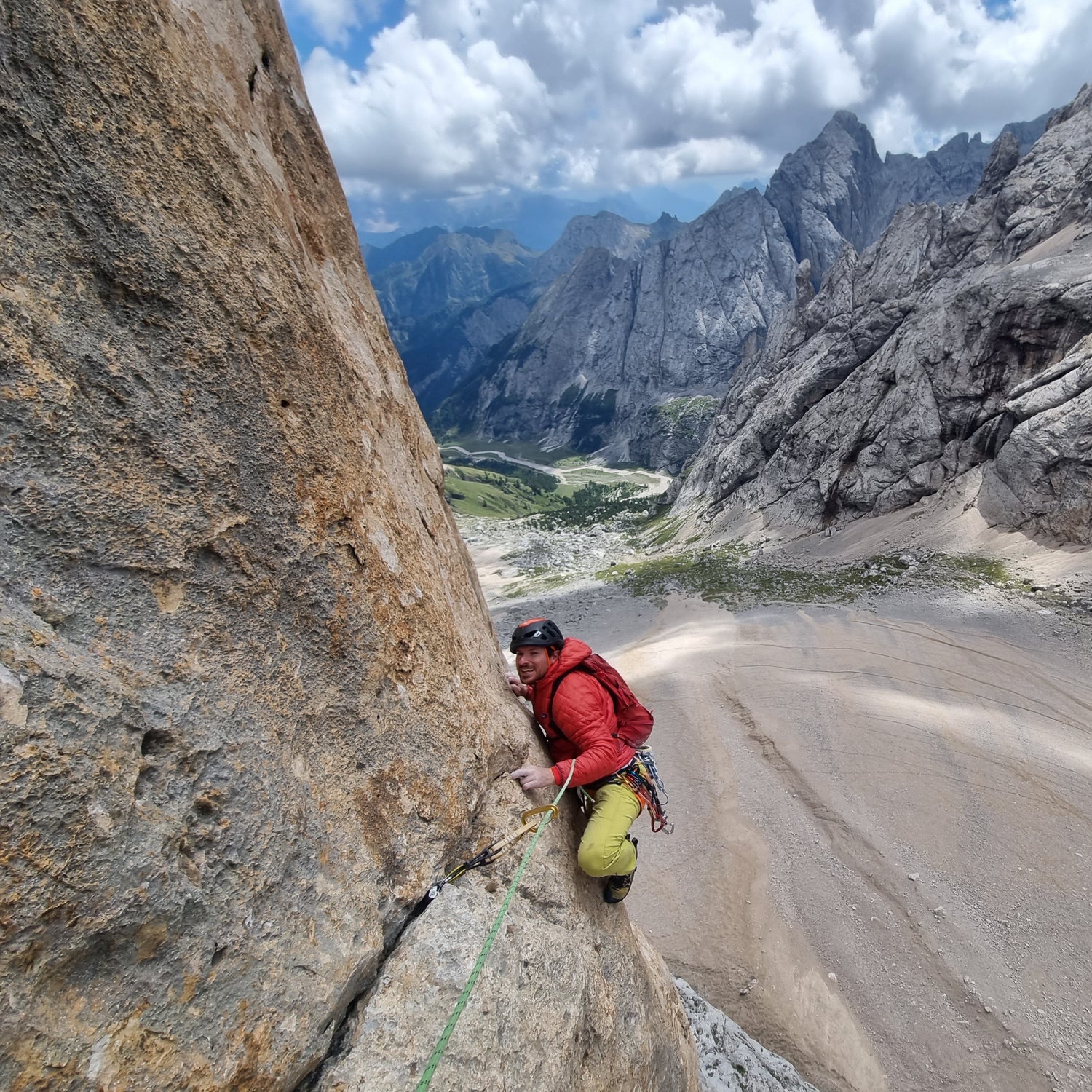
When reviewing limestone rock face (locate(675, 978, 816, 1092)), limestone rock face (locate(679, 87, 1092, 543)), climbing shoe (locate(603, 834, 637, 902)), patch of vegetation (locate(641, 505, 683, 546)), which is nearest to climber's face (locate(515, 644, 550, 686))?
climbing shoe (locate(603, 834, 637, 902))

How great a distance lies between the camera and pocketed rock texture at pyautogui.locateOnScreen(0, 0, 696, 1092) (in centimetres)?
306

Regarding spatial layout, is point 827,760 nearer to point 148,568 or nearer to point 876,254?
point 148,568

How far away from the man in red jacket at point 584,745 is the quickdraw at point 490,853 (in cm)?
30

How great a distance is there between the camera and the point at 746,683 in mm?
25359

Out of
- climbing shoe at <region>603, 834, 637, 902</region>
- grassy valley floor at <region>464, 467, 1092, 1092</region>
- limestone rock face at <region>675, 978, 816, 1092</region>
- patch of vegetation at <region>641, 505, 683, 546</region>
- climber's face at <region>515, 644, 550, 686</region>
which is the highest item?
climber's face at <region>515, 644, 550, 686</region>

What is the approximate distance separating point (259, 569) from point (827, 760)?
2008 centimetres

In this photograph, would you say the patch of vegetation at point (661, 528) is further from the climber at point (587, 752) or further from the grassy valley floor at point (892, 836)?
the climber at point (587, 752)

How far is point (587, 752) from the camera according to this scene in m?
A: 6.49

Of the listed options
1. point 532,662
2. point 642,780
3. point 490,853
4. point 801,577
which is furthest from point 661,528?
point 490,853

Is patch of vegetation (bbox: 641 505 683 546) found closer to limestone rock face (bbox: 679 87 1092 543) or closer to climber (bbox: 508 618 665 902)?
limestone rock face (bbox: 679 87 1092 543)

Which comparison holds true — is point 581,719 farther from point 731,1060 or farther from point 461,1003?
point 731,1060

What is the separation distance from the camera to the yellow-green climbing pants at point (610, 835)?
6.34m

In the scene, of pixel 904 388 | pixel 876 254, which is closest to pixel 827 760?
pixel 904 388

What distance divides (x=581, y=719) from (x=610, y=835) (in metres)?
1.30
